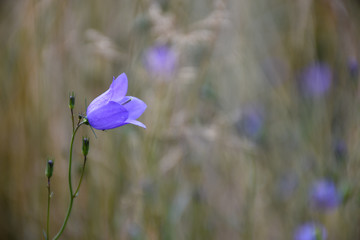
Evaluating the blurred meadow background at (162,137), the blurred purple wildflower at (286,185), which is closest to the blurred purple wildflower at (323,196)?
the blurred meadow background at (162,137)

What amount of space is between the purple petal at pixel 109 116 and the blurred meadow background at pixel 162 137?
1014mm

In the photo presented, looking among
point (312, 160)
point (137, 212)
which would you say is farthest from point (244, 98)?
point (137, 212)

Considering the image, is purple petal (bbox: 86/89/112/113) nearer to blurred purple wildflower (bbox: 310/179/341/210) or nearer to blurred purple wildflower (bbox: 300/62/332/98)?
blurred purple wildflower (bbox: 310/179/341/210)

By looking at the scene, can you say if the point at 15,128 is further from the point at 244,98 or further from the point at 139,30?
the point at 244,98

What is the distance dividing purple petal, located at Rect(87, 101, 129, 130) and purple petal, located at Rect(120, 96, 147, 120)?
0.09 meters

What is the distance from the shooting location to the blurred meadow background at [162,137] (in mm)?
2123

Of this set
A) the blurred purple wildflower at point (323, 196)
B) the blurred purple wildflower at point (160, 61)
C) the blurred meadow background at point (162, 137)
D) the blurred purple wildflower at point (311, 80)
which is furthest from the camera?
the blurred purple wildflower at point (311, 80)

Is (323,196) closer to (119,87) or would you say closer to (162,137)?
(162,137)

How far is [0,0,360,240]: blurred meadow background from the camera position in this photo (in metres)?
2.12

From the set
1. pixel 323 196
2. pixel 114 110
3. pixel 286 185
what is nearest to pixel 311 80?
pixel 286 185

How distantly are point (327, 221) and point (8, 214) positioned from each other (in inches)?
75.8

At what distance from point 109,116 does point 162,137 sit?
3.87ft

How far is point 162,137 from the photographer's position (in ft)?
7.29

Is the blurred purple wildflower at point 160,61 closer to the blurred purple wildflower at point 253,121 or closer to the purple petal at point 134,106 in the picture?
the blurred purple wildflower at point 253,121
